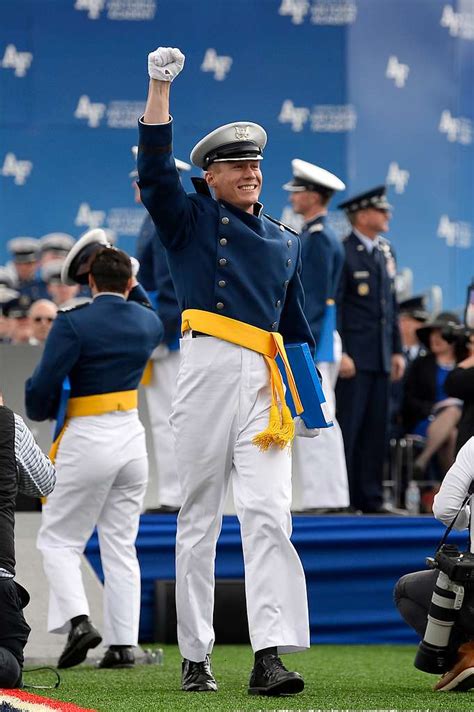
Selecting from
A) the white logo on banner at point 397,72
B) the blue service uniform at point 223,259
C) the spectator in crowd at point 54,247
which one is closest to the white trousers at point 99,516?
the blue service uniform at point 223,259

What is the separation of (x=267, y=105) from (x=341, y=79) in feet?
2.19

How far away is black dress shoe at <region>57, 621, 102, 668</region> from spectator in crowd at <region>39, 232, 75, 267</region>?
629cm

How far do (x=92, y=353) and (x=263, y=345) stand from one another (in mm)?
1414

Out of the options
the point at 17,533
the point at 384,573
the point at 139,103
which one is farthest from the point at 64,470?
the point at 139,103

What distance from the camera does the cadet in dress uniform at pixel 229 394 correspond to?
573 centimetres

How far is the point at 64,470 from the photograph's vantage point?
7.10 meters

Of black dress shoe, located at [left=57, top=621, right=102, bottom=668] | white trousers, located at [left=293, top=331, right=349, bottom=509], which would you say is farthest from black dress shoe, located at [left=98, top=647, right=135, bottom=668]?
white trousers, located at [left=293, top=331, right=349, bottom=509]

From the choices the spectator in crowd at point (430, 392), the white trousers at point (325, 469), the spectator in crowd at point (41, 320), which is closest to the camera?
the white trousers at point (325, 469)

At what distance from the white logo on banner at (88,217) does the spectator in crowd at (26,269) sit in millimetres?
555

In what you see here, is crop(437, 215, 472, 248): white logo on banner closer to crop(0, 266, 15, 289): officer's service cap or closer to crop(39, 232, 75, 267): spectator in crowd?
crop(39, 232, 75, 267): spectator in crowd

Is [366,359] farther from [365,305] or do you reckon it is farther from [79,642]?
[79,642]

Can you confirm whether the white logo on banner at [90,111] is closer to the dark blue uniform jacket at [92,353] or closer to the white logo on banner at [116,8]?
the white logo on banner at [116,8]

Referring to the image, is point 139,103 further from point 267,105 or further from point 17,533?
point 17,533

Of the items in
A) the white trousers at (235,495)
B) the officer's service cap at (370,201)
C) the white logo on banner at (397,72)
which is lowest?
the white trousers at (235,495)
